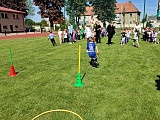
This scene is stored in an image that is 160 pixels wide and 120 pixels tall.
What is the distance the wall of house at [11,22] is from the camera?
4871 cm

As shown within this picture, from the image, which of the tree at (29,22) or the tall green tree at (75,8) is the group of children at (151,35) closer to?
the tall green tree at (75,8)

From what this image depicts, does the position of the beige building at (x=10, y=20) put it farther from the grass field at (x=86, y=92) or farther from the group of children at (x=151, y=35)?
the grass field at (x=86, y=92)

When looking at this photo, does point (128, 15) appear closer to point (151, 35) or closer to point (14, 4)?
point (14, 4)

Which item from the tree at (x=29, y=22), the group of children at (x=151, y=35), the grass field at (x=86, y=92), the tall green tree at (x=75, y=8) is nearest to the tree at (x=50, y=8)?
the tall green tree at (x=75, y=8)

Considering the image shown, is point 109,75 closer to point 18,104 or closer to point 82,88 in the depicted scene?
point 82,88

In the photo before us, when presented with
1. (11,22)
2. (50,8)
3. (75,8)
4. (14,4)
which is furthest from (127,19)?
(11,22)

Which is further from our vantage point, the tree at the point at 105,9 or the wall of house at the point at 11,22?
the tree at the point at 105,9

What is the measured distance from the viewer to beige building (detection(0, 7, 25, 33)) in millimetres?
48478

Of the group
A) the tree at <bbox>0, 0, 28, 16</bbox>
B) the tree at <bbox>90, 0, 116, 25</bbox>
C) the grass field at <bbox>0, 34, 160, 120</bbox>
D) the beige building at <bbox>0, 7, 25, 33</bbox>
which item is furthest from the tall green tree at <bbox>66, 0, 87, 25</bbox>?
the grass field at <bbox>0, 34, 160, 120</bbox>

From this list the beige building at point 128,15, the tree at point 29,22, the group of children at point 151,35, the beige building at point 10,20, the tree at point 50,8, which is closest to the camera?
the group of children at point 151,35

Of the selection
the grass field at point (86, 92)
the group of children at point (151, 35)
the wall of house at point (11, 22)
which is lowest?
the grass field at point (86, 92)

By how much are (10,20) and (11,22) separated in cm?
67

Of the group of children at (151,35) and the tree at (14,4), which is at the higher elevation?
the tree at (14,4)

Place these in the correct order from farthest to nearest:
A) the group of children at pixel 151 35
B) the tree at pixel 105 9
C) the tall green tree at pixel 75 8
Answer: the tall green tree at pixel 75 8
the tree at pixel 105 9
the group of children at pixel 151 35
